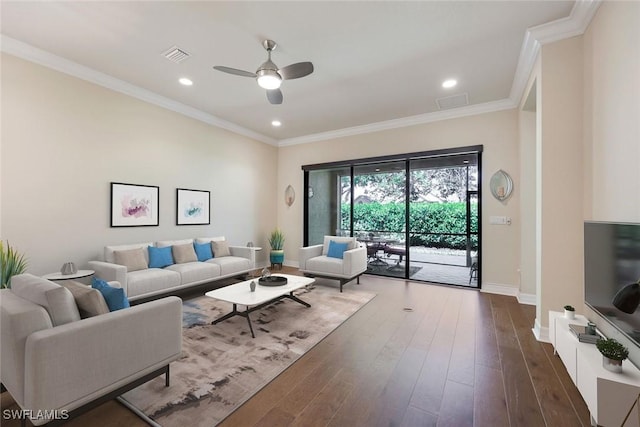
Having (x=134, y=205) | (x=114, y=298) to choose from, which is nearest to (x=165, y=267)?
(x=134, y=205)

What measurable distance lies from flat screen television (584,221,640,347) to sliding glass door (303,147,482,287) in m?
2.68

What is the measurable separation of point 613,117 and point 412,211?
11.2 ft

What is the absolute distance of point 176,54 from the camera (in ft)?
10.5

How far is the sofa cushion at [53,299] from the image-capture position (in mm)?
1625

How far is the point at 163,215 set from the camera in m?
4.59

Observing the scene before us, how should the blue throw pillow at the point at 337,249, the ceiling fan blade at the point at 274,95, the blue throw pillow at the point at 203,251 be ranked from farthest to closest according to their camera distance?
1. the blue throw pillow at the point at 337,249
2. the blue throw pillow at the point at 203,251
3. the ceiling fan blade at the point at 274,95

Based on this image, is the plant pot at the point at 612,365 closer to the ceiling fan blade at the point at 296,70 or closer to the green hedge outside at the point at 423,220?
the ceiling fan blade at the point at 296,70

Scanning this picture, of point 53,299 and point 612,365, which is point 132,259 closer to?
point 53,299

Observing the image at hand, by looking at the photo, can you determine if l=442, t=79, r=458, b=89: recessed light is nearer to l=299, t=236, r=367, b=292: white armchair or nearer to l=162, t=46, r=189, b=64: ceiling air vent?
l=299, t=236, r=367, b=292: white armchair

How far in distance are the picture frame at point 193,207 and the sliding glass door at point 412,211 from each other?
2.49m

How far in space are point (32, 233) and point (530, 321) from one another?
19.9ft

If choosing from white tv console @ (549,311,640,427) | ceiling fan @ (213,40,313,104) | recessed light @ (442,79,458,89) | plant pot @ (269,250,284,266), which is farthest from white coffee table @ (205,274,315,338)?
recessed light @ (442,79,458,89)

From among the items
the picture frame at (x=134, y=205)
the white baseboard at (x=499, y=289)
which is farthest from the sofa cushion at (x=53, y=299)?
the white baseboard at (x=499, y=289)

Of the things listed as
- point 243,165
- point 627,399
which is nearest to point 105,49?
point 243,165
